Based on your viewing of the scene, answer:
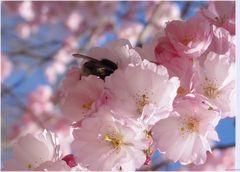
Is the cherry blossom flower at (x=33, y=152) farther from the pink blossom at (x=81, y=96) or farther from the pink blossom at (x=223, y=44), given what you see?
the pink blossom at (x=223, y=44)

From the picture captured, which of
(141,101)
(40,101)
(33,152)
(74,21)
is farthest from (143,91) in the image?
(74,21)

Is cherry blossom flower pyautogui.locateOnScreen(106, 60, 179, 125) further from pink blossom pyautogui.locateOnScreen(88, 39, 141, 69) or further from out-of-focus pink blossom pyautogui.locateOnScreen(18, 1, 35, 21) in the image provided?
out-of-focus pink blossom pyautogui.locateOnScreen(18, 1, 35, 21)

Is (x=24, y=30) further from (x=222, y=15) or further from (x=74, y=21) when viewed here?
(x=222, y=15)

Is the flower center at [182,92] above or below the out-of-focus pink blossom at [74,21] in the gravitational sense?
above

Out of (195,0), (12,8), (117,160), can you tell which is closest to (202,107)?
(117,160)

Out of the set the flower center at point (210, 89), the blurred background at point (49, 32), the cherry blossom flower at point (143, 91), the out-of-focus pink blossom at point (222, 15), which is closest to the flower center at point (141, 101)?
the cherry blossom flower at point (143, 91)

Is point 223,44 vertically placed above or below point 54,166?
above

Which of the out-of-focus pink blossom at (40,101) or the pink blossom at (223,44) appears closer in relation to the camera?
the pink blossom at (223,44)

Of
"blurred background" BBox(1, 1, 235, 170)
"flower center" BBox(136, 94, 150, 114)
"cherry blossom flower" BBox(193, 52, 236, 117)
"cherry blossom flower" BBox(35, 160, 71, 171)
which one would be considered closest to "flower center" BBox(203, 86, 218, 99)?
"cherry blossom flower" BBox(193, 52, 236, 117)
